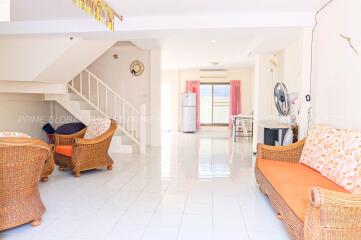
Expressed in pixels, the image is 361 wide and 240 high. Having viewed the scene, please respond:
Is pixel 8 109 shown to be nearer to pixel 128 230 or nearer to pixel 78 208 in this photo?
pixel 78 208

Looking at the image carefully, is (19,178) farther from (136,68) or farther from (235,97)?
(235,97)

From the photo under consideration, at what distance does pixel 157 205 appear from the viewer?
10.0 ft

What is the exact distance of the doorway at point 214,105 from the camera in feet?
37.4

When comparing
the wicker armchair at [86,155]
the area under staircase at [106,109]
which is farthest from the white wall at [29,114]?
the wicker armchair at [86,155]

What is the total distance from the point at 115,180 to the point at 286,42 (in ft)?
12.3

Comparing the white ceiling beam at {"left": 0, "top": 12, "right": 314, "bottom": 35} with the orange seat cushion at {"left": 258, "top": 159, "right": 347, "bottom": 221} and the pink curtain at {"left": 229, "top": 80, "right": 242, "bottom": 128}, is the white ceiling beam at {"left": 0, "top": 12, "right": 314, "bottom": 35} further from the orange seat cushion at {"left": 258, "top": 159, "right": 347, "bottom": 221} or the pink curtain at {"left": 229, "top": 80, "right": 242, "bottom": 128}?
the pink curtain at {"left": 229, "top": 80, "right": 242, "bottom": 128}

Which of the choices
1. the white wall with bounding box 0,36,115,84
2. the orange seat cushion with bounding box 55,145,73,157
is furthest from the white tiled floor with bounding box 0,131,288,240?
the white wall with bounding box 0,36,115,84

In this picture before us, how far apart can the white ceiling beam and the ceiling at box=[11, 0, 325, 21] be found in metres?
0.09

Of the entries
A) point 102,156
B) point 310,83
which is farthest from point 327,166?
point 102,156

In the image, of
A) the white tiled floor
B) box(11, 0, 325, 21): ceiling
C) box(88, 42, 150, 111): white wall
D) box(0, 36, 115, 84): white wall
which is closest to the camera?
the white tiled floor

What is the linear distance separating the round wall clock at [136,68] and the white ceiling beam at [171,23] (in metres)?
2.99

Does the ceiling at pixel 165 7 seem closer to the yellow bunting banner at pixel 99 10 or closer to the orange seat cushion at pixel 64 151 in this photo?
the yellow bunting banner at pixel 99 10

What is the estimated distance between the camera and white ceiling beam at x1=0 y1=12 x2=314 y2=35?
3733mm

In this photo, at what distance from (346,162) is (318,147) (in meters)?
0.59
